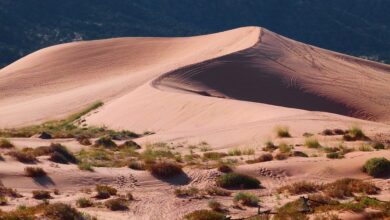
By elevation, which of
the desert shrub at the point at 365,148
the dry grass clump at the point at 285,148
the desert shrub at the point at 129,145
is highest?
the desert shrub at the point at 365,148

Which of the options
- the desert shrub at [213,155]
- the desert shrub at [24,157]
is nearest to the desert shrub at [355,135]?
the desert shrub at [213,155]

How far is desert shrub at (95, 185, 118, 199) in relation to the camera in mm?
15820

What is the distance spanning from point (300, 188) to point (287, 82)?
31334 mm

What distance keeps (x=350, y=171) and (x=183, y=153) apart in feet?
23.6

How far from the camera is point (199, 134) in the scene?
28812mm

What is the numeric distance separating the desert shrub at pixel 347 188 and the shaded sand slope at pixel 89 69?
98.6ft

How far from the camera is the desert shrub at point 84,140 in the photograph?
27938 mm

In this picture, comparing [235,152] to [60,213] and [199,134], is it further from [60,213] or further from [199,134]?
[60,213]

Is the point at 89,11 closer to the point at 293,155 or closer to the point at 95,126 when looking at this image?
the point at 95,126

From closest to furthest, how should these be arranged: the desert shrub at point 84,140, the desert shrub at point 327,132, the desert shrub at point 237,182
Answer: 1. the desert shrub at point 237,182
2. the desert shrub at point 327,132
3. the desert shrub at point 84,140

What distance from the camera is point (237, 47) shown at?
2243 inches

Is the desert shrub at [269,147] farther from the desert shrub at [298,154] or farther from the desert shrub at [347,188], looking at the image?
the desert shrub at [347,188]

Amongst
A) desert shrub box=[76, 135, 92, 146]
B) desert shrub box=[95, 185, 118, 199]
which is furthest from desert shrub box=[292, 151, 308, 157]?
desert shrub box=[76, 135, 92, 146]

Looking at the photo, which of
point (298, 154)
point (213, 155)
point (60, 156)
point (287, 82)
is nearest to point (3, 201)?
point (60, 156)
